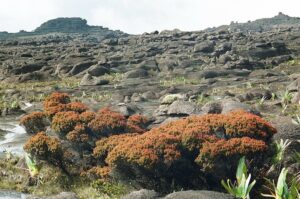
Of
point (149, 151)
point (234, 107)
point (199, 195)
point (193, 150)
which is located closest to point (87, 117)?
point (149, 151)

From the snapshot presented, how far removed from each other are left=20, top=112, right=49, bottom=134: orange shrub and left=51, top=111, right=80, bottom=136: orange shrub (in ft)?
10.6

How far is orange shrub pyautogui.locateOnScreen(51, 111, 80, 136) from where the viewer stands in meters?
28.1

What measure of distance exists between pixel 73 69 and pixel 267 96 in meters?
49.9

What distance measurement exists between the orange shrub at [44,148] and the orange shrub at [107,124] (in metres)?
2.31

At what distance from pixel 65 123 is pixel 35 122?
171 inches

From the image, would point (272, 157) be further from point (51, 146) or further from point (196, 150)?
point (51, 146)

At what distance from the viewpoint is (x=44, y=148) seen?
2545cm

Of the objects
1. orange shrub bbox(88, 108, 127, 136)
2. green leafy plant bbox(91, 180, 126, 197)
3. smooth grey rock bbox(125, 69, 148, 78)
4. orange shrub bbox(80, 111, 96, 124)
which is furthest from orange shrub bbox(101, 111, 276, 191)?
smooth grey rock bbox(125, 69, 148, 78)

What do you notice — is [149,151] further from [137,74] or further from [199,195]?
[137,74]

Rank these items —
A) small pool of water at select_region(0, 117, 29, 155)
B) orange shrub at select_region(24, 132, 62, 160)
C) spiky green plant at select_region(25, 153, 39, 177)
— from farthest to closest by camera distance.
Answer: small pool of water at select_region(0, 117, 29, 155) → spiky green plant at select_region(25, 153, 39, 177) → orange shrub at select_region(24, 132, 62, 160)

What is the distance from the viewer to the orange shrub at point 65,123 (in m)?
28.1

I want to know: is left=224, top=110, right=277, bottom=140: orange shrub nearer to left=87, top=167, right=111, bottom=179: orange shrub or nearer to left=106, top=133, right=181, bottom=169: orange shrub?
left=106, top=133, right=181, bottom=169: orange shrub

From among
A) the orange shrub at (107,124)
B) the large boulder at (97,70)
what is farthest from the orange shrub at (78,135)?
the large boulder at (97,70)

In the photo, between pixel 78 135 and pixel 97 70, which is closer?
pixel 78 135
